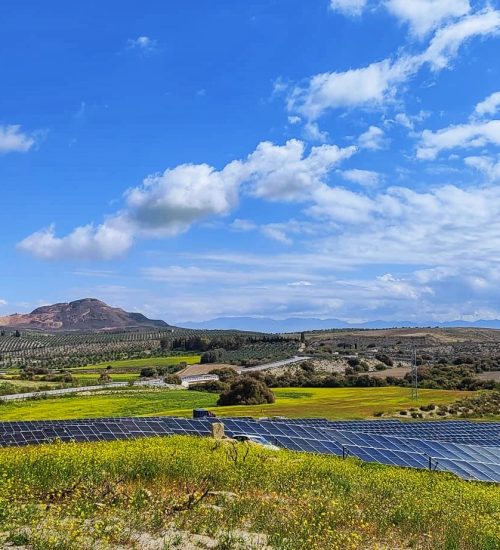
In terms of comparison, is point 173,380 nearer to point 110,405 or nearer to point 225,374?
point 225,374

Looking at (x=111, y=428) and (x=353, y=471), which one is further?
(x=111, y=428)

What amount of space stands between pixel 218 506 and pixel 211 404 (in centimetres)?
5624

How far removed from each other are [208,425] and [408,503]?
16.9 metres

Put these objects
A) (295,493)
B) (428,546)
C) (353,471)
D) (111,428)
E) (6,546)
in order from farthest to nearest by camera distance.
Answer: (111,428) < (353,471) < (295,493) < (428,546) < (6,546)

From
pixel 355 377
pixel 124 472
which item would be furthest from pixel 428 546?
pixel 355 377

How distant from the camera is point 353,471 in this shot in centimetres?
1730

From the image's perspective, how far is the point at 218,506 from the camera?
36.2 feet

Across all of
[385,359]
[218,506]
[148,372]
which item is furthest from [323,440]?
[385,359]

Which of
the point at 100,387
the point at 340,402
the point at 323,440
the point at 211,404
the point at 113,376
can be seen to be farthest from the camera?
the point at 113,376

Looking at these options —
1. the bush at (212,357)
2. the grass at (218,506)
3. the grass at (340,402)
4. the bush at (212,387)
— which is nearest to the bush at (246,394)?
the grass at (340,402)

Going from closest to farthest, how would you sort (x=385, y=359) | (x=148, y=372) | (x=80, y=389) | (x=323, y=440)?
(x=323, y=440) → (x=80, y=389) → (x=148, y=372) → (x=385, y=359)

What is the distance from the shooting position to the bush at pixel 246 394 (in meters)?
65.8

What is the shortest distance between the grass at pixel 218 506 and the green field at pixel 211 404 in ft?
127

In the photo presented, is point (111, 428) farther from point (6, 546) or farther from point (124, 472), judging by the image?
point (6, 546)
